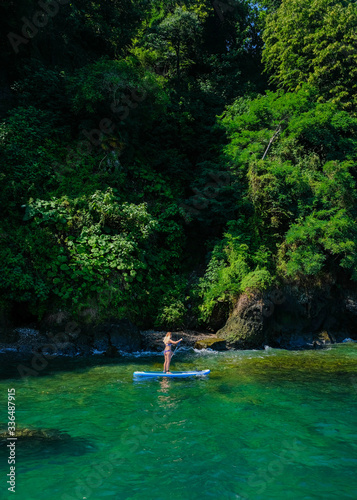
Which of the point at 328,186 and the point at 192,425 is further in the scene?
the point at 328,186

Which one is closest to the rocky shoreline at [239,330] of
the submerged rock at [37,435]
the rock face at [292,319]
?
Answer: the rock face at [292,319]

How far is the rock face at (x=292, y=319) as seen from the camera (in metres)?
14.7

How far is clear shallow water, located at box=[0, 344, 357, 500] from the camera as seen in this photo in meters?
5.15

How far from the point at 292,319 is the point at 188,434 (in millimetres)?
10679

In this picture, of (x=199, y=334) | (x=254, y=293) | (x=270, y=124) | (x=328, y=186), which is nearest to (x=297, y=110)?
(x=270, y=124)

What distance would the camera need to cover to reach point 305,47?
23.5m

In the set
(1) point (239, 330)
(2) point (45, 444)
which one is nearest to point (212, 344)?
(1) point (239, 330)

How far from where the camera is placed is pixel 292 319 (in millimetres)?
16500

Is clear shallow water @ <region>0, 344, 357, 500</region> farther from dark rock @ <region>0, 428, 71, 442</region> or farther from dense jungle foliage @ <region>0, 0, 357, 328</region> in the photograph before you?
dense jungle foliage @ <region>0, 0, 357, 328</region>

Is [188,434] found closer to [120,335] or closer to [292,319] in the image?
[120,335]

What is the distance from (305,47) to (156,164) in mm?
11711

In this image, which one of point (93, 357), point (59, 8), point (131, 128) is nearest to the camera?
point (93, 357)

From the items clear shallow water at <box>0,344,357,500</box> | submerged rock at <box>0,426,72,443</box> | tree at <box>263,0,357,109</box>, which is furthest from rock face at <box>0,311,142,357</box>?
tree at <box>263,0,357,109</box>

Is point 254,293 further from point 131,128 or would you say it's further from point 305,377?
point 131,128
